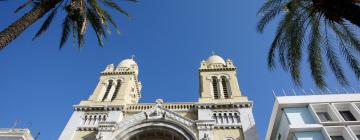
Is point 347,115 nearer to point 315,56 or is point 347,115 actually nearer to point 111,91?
point 315,56

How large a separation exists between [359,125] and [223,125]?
9.01 meters

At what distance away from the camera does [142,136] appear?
21375mm

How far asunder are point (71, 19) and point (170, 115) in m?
12.0

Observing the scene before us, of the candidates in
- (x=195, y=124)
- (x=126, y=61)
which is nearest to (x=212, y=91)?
(x=195, y=124)

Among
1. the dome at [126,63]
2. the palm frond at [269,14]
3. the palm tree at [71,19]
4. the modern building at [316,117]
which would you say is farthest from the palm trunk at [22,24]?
the dome at [126,63]

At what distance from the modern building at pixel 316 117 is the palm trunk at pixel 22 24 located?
1478cm

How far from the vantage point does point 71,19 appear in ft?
39.5

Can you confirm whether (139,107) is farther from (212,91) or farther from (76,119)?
(212,91)

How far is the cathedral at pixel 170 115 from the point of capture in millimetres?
20703

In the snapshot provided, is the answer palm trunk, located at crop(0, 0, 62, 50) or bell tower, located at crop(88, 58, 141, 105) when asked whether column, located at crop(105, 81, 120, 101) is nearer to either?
bell tower, located at crop(88, 58, 141, 105)

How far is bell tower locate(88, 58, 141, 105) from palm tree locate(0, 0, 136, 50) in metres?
12.2

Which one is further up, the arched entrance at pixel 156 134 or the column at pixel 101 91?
the column at pixel 101 91

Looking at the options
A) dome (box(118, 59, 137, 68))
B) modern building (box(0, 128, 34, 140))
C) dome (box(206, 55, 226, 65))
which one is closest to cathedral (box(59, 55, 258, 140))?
dome (box(206, 55, 226, 65))

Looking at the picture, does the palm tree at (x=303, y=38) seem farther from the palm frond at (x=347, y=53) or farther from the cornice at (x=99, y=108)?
the cornice at (x=99, y=108)
